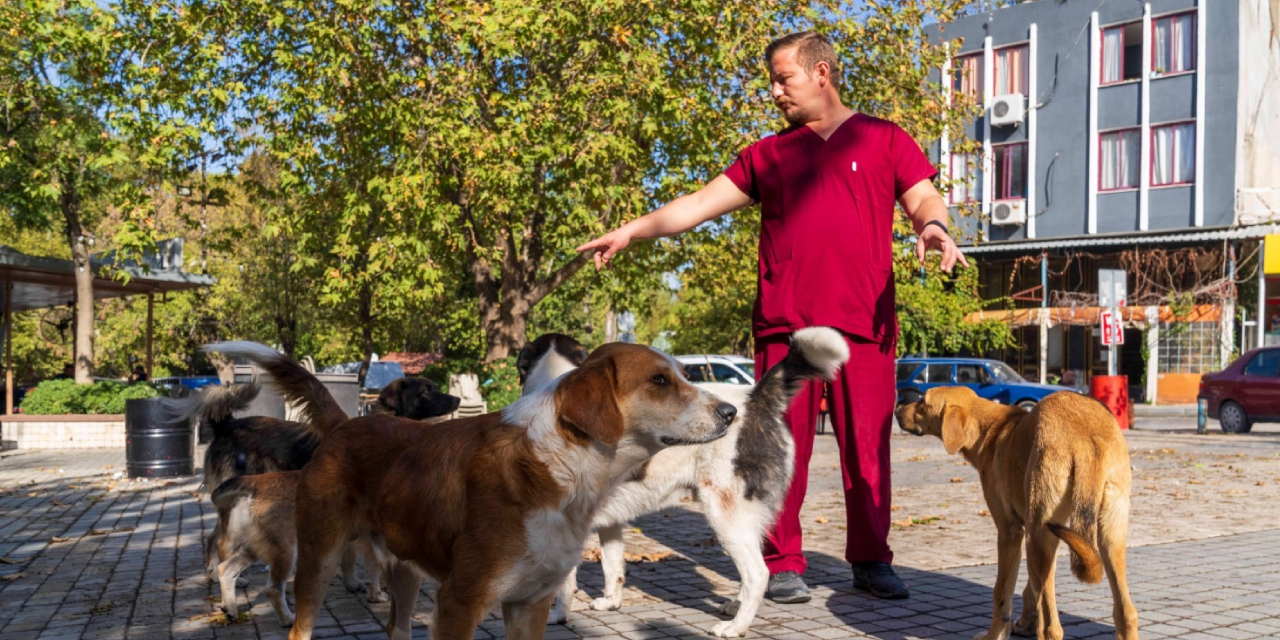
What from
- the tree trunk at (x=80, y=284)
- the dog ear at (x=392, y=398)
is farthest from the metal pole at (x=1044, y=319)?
the dog ear at (x=392, y=398)

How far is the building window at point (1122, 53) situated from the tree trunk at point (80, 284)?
29.9 meters

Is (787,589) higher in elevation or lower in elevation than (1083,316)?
lower

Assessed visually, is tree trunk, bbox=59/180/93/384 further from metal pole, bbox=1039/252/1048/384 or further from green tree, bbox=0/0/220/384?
metal pole, bbox=1039/252/1048/384

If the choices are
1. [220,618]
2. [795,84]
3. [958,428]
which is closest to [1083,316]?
[795,84]

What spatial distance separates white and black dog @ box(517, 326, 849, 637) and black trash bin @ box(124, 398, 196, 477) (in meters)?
9.13

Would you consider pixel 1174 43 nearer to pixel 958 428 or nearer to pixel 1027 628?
pixel 958 428

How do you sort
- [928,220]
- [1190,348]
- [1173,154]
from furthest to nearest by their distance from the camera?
[1173,154]
[1190,348]
[928,220]

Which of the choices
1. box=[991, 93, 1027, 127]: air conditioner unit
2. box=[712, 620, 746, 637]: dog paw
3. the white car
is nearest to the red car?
the white car

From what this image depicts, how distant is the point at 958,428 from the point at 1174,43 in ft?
109

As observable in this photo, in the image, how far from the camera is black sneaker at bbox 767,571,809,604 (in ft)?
18.5

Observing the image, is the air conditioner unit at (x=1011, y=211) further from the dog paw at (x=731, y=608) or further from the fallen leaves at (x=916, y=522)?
the dog paw at (x=731, y=608)

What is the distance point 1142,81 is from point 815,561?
32.0 metres

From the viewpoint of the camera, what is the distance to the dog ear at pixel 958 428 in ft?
17.0

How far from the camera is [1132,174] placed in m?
34.4
